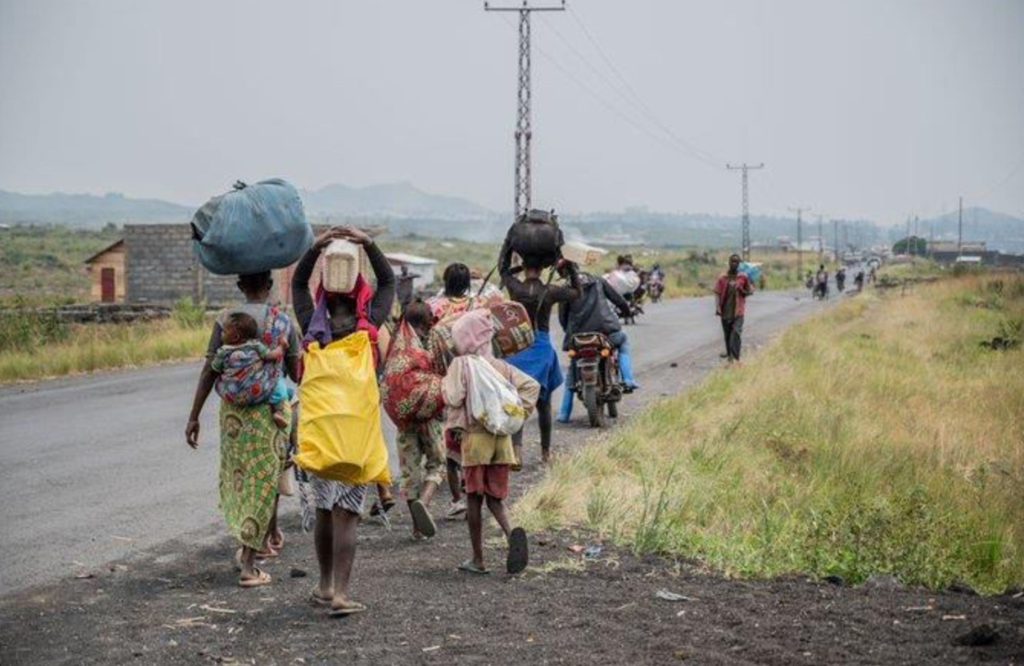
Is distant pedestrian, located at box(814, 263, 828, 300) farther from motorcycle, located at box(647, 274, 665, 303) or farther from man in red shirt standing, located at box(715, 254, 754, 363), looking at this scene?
man in red shirt standing, located at box(715, 254, 754, 363)

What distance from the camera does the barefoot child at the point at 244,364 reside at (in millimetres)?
7895

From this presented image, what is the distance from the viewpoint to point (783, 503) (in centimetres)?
1063

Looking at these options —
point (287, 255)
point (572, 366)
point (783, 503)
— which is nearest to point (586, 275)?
point (572, 366)

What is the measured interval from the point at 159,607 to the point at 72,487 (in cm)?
414

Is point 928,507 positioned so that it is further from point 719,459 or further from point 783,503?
point 719,459

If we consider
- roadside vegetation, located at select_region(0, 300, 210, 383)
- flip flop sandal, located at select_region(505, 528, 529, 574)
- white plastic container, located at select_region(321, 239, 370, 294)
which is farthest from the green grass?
white plastic container, located at select_region(321, 239, 370, 294)

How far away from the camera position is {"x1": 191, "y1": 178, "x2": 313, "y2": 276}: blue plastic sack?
777 cm

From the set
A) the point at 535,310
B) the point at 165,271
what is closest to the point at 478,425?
the point at 535,310

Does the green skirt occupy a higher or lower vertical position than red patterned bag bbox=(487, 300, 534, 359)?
lower

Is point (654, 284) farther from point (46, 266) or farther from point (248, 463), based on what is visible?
point (46, 266)

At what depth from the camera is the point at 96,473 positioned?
39.5 ft

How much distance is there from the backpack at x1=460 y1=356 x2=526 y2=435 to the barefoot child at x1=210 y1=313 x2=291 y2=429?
1.14 metres

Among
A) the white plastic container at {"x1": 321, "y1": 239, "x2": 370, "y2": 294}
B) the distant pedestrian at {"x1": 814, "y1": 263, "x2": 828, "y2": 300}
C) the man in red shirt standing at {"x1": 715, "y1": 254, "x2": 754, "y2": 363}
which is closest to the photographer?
the white plastic container at {"x1": 321, "y1": 239, "x2": 370, "y2": 294}

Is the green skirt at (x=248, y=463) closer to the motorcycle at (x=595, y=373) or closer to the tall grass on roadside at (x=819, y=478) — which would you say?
the tall grass on roadside at (x=819, y=478)
